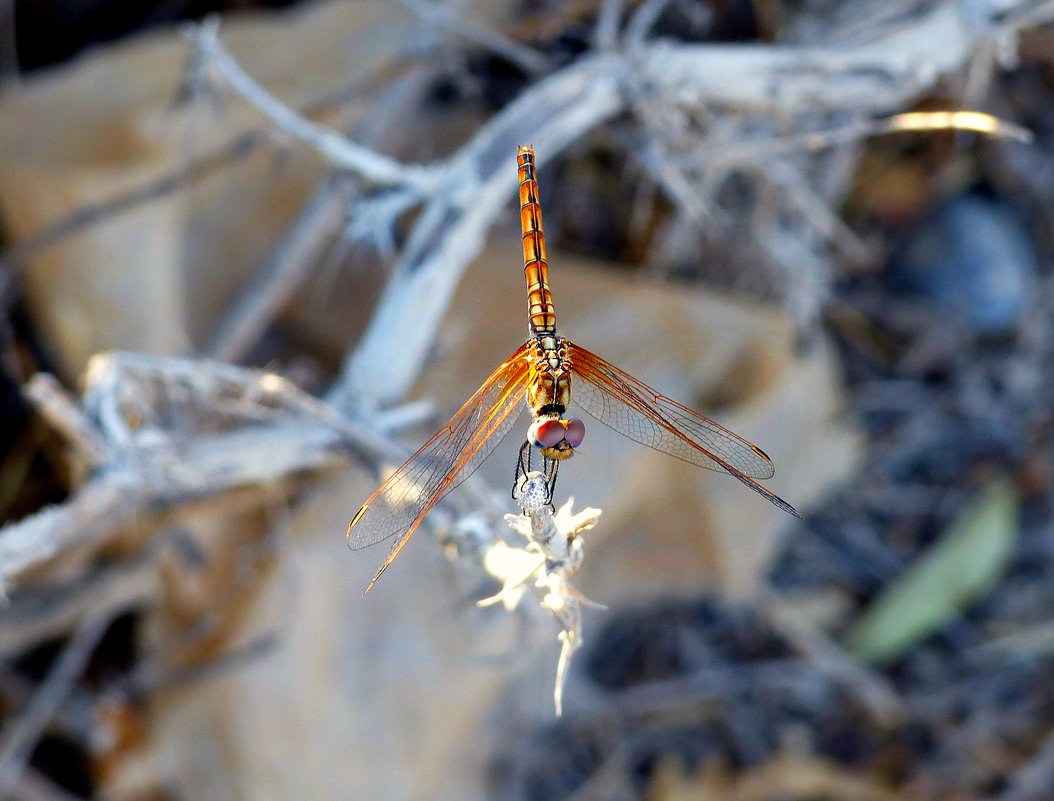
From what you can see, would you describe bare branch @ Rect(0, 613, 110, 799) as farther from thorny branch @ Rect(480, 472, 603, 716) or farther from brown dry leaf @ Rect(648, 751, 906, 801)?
brown dry leaf @ Rect(648, 751, 906, 801)

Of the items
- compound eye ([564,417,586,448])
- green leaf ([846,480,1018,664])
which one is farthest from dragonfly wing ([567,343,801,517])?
green leaf ([846,480,1018,664])

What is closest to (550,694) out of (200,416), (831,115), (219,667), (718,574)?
(718,574)

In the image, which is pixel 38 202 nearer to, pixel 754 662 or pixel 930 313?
pixel 754 662

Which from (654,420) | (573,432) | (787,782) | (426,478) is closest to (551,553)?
(426,478)

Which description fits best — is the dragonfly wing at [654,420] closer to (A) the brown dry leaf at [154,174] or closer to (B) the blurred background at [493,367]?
(B) the blurred background at [493,367]

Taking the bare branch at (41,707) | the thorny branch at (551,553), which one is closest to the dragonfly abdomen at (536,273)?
the thorny branch at (551,553)

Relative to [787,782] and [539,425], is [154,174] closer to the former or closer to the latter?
[539,425]

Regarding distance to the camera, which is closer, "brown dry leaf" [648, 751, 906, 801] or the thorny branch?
the thorny branch
